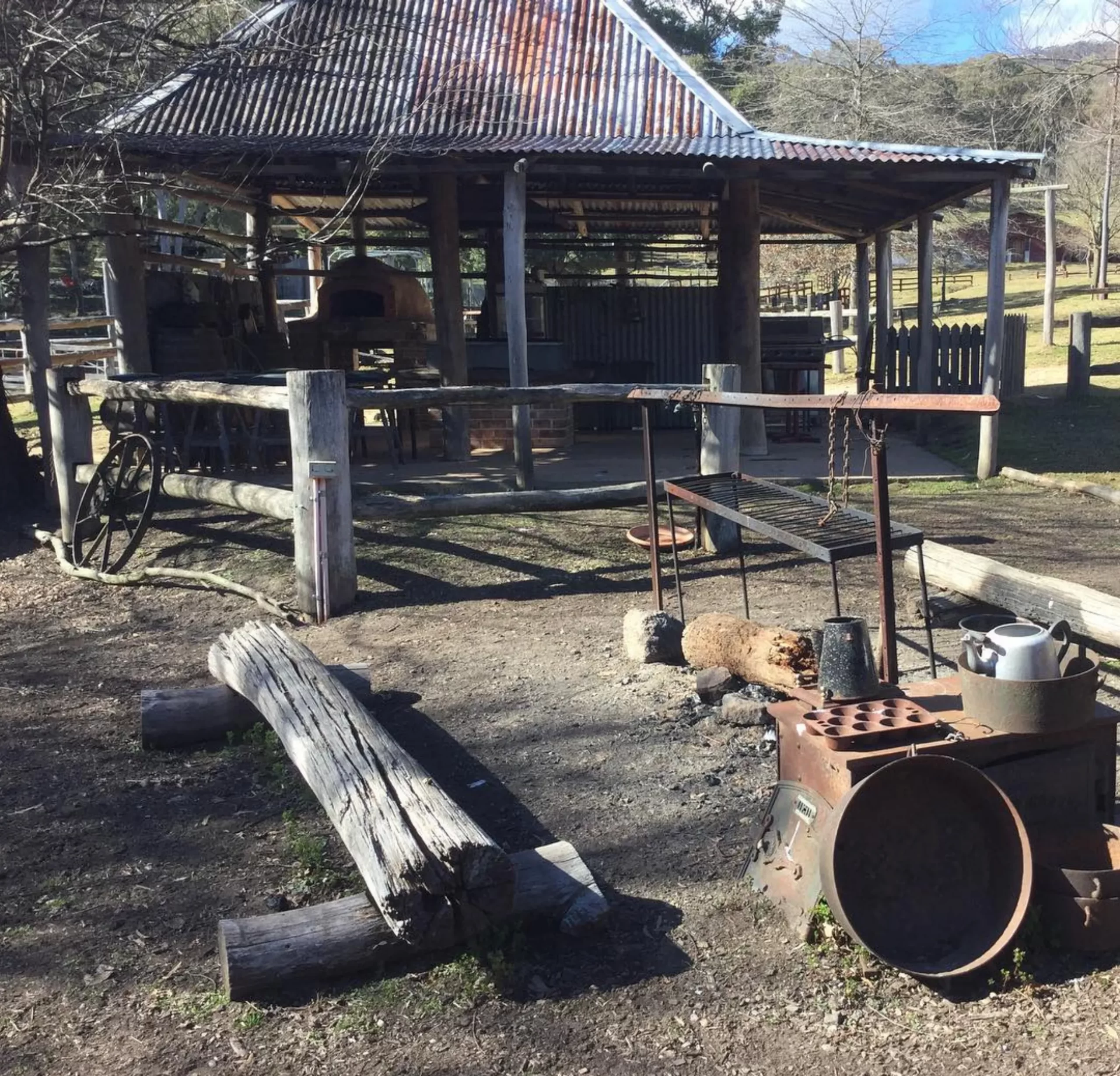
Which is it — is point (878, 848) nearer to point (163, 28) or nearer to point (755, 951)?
point (755, 951)

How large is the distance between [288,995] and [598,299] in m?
12.2

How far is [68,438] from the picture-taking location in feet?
27.5

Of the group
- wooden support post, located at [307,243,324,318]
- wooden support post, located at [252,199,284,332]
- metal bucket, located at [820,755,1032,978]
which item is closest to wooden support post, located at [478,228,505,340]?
wooden support post, located at [307,243,324,318]

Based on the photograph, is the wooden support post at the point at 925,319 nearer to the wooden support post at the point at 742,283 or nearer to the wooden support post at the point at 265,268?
the wooden support post at the point at 742,283

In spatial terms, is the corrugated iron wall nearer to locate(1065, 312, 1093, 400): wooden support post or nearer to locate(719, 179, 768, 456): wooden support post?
locate(719, 179, 768, 456): wooden support post

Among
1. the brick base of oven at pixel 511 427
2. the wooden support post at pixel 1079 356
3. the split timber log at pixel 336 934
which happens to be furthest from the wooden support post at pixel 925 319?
the split timber log at pixel 336 934

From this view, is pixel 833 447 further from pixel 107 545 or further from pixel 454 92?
pixel 454 92

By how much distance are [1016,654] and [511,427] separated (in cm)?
956

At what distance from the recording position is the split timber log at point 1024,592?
5.01m

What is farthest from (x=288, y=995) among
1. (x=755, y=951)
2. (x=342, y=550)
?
(x=342, y=550)

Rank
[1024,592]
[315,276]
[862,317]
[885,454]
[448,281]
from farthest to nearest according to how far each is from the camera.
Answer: [862,317]
[315,276]
[448,281]
[1024,592]
[885,454]

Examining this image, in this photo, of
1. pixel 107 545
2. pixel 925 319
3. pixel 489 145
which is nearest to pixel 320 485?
pixel 107 545

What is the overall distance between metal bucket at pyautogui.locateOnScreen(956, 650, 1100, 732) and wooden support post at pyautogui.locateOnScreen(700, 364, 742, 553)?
3884 mm

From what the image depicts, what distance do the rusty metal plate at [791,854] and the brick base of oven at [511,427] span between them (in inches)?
365
